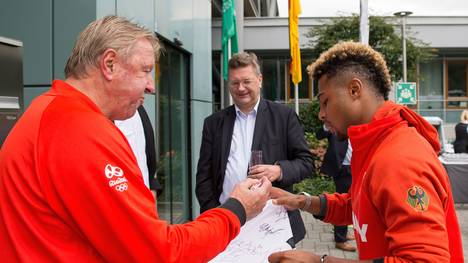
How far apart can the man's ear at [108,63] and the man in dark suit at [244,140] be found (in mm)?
1979

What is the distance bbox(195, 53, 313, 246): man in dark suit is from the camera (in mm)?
3705

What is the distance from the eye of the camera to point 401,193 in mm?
1646

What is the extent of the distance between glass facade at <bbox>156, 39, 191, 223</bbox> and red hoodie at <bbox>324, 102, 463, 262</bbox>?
518 centimetres

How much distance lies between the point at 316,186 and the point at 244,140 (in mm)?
8735

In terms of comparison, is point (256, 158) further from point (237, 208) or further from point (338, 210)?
point (237, 208)

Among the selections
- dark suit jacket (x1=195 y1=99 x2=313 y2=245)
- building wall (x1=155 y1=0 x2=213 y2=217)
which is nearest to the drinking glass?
dark suit jacket (x1=195 y1=99 x2=313 y2=245)

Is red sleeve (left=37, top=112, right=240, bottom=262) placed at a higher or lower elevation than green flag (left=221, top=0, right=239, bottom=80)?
lower

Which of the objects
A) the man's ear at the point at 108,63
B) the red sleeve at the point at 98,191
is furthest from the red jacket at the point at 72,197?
the man's ear at the point at 108,63

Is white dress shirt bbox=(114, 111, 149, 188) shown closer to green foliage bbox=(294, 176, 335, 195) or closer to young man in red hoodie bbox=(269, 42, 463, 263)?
young man in red hoodie bbox=(269, 42, 463, 263)

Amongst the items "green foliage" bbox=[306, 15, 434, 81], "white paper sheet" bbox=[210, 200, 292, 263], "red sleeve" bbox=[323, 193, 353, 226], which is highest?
"green foliage" bbox=[306, 15, 434, 81]

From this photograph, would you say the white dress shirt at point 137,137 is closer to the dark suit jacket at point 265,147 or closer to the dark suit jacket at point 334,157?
the dark suit jacket at point 265,147

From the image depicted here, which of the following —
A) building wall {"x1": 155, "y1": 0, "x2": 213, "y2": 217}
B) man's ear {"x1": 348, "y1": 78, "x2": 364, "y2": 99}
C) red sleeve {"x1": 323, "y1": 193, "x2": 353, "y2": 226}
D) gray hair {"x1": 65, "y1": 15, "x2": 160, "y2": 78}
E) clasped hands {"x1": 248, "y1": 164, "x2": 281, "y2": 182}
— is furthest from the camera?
building wall {"x1": 155, "y1": 0, "x2": 213, "y2": 217}

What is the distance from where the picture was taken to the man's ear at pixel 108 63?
1781 mm

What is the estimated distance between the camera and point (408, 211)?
1622 mm
